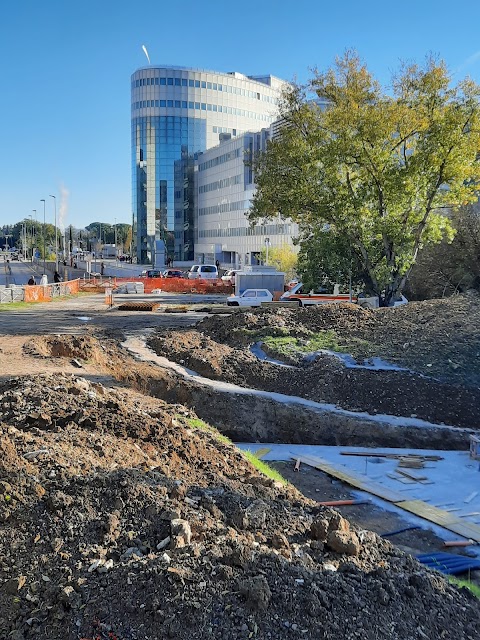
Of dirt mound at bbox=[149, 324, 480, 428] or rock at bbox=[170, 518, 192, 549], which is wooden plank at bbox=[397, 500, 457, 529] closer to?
dirt mound at bbox=[149, 324, 480, 428]

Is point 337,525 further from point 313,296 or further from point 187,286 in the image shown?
point 187,286

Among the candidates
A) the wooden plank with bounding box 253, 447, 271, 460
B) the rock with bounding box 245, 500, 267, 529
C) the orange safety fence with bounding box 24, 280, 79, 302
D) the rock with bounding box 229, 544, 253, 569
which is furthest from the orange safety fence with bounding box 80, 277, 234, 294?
the rock with bounding box 229, 544, 253, 569

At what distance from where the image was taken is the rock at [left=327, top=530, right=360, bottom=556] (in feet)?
17.3

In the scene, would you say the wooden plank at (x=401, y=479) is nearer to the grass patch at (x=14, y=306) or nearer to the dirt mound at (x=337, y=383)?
the dirt mound at (x=337, y=383)

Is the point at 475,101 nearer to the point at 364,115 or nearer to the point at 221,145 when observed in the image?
the point at 364,115

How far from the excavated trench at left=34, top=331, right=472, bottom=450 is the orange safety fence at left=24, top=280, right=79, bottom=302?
73.7ft

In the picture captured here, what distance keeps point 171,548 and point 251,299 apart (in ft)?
96.6

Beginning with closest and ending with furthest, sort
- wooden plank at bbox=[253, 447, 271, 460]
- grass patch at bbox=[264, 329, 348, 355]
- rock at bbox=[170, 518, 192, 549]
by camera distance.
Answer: rock at bbox=[170, 518, 192, 549] < wooden plank at bbox=[253, 447, 271, 460] < grass patch at bbox=[264, 329, 348, 355]

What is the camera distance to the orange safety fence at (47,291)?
119 feet

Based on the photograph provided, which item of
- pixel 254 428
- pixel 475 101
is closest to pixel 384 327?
pixel 254 428

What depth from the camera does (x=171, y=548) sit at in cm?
500

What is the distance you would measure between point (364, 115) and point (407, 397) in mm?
15629

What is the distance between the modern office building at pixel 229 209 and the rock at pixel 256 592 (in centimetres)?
7096

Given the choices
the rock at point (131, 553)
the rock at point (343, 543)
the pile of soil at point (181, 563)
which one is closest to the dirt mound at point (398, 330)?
the pile of soil at point (181, 563)
